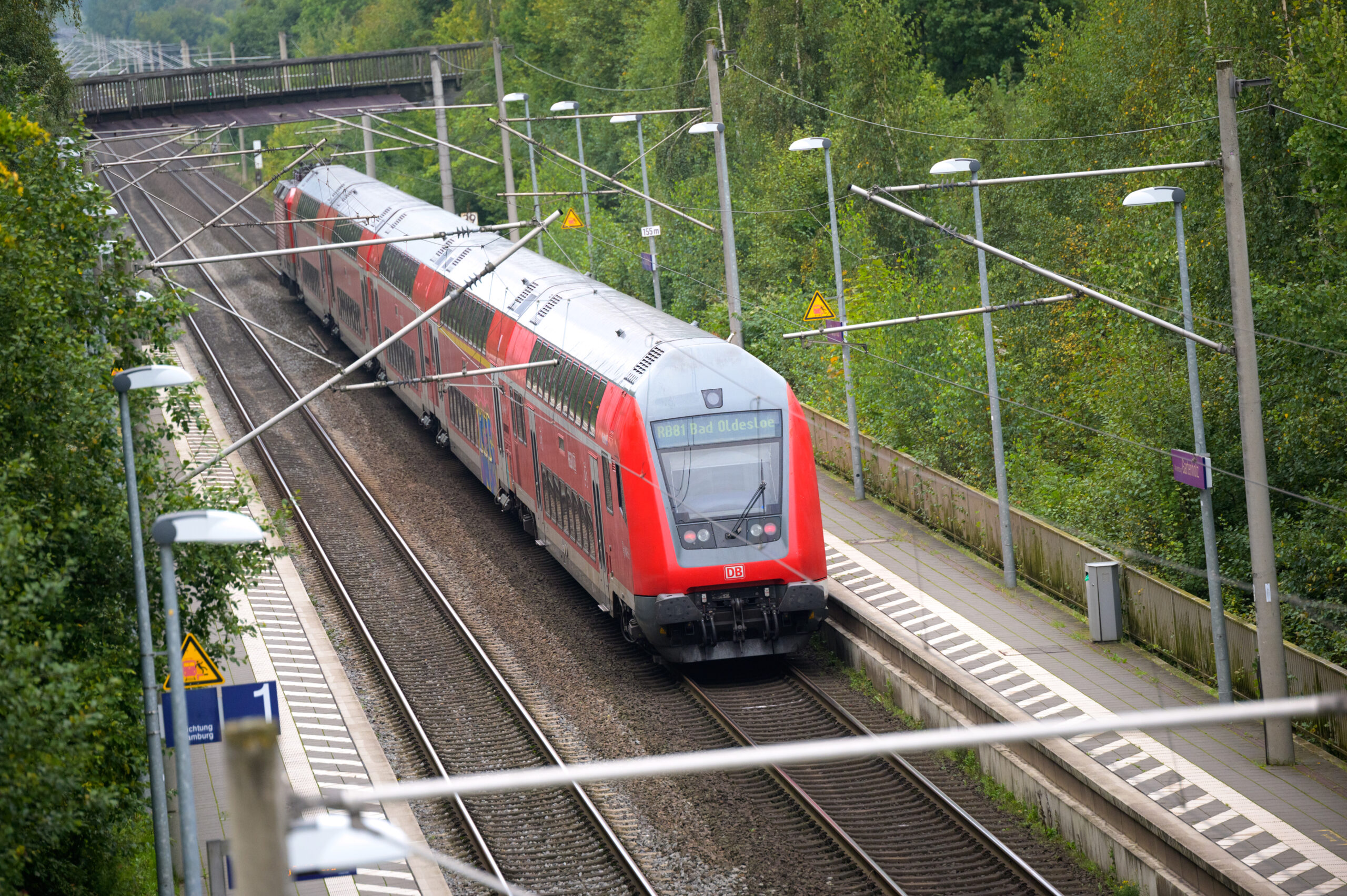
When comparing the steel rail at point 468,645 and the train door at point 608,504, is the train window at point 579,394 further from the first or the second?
the steel rail at point 468,645

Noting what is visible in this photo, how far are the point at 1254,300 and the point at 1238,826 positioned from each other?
8.51 metres

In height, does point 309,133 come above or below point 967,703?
above

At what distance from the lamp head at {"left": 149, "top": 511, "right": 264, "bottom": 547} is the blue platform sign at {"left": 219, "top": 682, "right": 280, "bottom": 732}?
3213mm

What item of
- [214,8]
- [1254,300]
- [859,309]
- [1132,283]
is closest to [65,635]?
[1254,300]

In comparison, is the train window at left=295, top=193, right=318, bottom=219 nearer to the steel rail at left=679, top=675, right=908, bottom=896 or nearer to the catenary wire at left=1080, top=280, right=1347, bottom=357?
the catenary wire at left=1080, top=280, right=1347, bottom=357

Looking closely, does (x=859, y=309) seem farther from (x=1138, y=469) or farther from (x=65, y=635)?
(x=65, y=635)

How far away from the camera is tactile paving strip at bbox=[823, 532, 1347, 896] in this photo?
44.9 ft

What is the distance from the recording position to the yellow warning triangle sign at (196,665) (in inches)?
572

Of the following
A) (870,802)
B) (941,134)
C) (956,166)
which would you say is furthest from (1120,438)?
(941,134)

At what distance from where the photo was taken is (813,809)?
15766mm

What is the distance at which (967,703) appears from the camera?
1781 centimetres

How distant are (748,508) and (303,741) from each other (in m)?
6.20

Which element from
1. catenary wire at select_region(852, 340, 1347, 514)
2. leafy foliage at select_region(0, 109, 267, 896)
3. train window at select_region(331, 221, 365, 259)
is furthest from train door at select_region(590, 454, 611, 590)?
train window at select_region(331, 221, 365, 259)

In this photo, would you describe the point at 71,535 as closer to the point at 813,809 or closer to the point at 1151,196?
the point at 813,809
